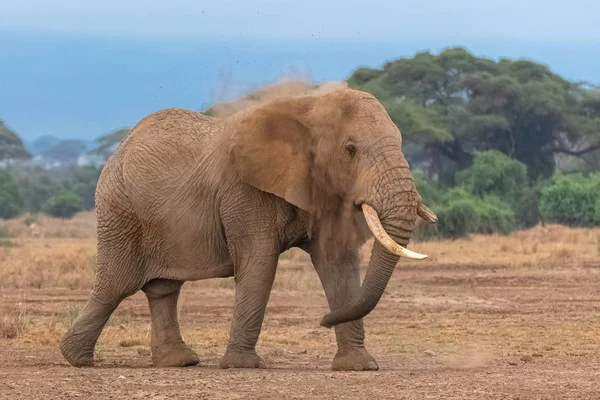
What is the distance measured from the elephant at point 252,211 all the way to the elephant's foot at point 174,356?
A: 0.04 feet

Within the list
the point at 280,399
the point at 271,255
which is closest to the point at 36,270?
the point at 271,255

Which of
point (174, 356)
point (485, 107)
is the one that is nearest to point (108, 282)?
point (174, 356)

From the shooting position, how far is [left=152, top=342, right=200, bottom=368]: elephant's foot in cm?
1138

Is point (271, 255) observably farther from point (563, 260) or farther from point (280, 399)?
point (563, 260)

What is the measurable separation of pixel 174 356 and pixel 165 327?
0.30m

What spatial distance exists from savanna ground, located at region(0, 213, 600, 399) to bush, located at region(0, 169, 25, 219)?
2459 cm

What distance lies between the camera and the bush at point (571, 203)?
33.7 meters

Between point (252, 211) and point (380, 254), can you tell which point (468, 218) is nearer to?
point (252, 211)

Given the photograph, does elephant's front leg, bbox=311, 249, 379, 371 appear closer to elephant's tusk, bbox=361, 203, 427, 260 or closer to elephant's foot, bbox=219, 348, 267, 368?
elephant's foot, bbox=219, 348, 267, 368

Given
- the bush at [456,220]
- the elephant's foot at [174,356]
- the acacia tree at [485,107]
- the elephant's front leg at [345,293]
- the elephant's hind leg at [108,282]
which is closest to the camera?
the elephant's front leg at [345,293]

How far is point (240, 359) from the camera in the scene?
10.7 meters

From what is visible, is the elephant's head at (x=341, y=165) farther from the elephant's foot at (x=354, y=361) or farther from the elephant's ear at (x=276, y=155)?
the elephant's foot at (x=354, y=361)

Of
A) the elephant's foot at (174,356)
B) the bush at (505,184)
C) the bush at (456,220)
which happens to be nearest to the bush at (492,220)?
the bush at (456,220)

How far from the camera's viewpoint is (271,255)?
10.5 meters
